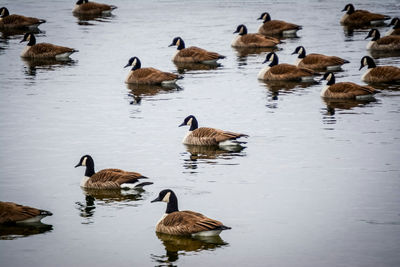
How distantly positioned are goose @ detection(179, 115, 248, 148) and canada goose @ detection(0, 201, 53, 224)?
25.5ft

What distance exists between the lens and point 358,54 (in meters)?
40.8

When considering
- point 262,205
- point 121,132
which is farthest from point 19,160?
point 262,205

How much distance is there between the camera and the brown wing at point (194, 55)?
38656 millimetres

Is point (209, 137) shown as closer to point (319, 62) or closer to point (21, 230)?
point (21, 230)

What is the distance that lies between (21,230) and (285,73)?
1909cm

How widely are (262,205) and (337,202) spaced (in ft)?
5.80

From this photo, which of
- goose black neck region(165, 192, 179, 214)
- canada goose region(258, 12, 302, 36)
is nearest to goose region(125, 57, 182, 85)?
canada goose region(258, 12, 302, 36)

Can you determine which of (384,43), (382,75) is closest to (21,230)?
(382,75)

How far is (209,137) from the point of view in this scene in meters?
24.8

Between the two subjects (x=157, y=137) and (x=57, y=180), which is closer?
(x=57, y=180)

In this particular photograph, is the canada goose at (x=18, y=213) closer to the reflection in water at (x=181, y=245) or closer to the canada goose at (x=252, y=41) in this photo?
the reflection in water at (x=181, y=245)

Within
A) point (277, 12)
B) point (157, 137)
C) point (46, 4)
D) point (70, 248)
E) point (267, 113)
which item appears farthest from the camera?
point (46, 4)

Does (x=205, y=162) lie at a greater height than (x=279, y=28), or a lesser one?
lesser

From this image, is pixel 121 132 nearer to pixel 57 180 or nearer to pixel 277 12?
pixel 57 180
